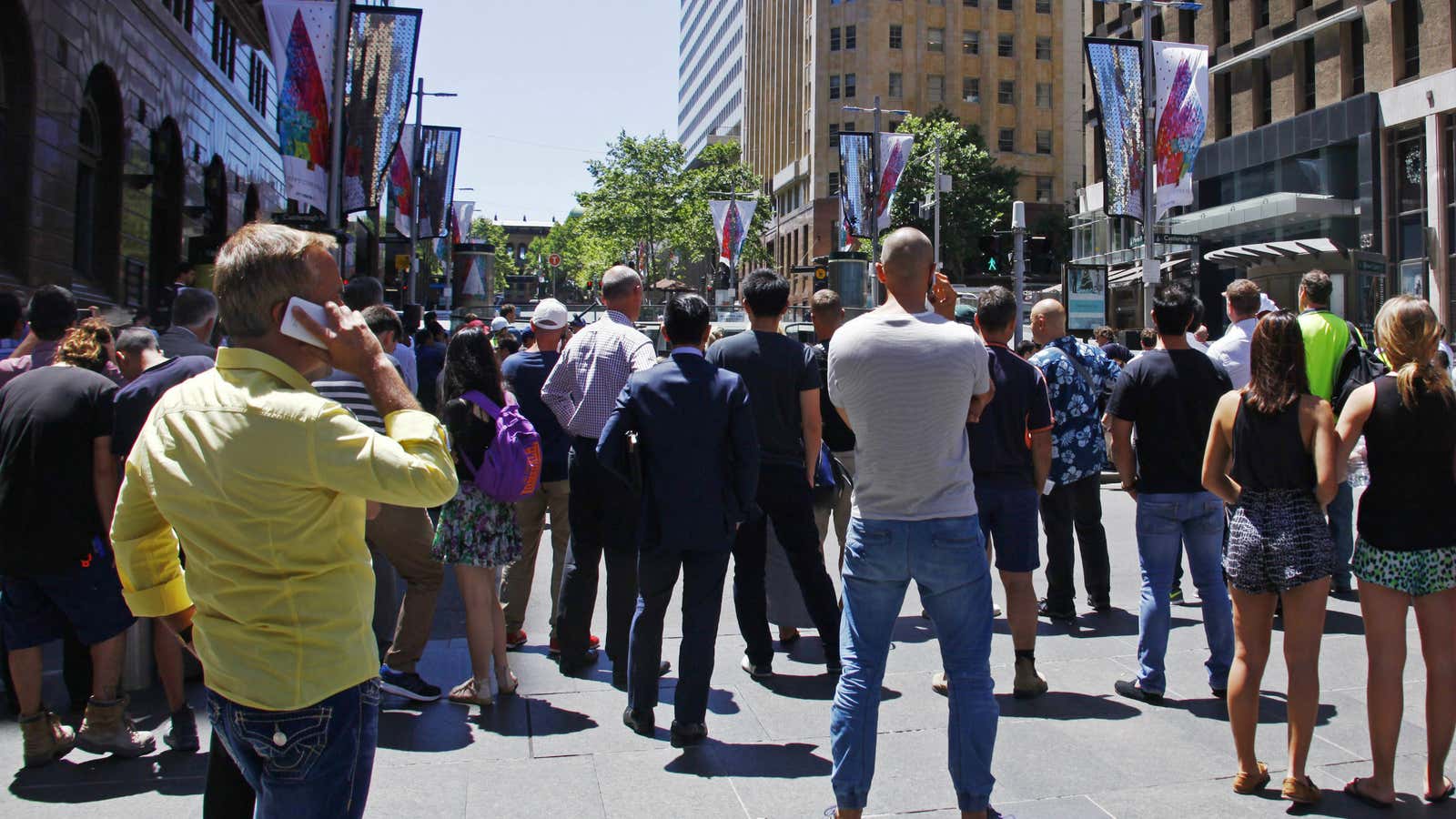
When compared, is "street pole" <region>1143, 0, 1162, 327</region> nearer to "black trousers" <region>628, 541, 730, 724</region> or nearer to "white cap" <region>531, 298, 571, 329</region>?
"white cap" <region>531, 298, 571, 329</region>

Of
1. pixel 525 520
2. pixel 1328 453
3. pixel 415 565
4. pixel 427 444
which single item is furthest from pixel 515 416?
pixel 1328 453

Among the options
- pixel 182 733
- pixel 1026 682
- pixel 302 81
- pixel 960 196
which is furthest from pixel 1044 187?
pixel 182 733

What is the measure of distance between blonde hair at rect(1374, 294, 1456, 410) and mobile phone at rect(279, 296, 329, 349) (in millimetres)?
3930

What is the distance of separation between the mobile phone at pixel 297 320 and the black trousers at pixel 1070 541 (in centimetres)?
559

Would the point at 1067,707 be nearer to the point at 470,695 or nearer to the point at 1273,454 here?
the point at 1273,454

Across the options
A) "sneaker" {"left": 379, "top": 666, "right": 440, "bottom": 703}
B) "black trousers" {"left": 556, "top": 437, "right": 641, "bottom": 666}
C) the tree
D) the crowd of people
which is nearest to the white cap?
the crowd of people

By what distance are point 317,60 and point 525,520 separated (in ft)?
33.0

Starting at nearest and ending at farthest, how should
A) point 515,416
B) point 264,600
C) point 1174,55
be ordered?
point 264,600, point 515,416, point 1174,55

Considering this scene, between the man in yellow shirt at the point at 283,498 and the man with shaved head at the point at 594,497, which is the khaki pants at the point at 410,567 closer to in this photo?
the man with shaved head at the point at 594,497

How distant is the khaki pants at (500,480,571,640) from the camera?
270 inches

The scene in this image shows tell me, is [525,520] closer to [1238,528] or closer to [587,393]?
[587,393]

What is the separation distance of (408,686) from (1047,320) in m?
4.38

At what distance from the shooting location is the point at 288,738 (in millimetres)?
2582

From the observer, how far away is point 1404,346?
177 inches
